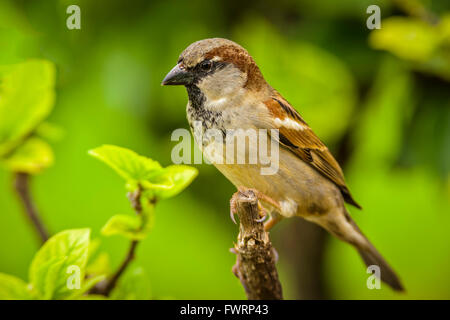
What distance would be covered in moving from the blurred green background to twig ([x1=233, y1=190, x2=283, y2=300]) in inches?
7.4

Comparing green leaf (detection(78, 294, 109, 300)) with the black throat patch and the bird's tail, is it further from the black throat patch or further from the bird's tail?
the bird's tail

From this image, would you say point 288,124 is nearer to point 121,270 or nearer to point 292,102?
point 292,102

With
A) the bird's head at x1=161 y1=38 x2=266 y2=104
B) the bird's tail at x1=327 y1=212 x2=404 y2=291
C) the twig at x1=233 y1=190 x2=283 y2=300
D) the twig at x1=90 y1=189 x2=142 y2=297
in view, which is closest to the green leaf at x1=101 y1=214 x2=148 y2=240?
the twig at x1=90 y1=189 x2=142 y2=297

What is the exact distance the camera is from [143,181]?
0.79 metres

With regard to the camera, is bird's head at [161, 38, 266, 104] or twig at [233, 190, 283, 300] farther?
bird's head at [161, 38, 266, 104]

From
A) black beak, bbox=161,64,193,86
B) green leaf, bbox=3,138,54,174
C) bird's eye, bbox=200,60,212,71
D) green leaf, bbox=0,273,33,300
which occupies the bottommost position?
green leaf, bbox=0,273,33,300

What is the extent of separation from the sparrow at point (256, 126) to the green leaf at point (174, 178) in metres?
0.18

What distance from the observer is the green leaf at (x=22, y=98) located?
0.86 meters

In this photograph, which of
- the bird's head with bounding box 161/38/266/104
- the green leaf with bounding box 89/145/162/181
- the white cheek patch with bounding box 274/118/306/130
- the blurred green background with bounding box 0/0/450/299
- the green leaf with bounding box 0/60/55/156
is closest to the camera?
the green leaf with bounding box 89/145/162/181

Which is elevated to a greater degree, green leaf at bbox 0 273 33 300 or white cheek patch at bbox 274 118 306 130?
white cheek patch at bbox 274 118 306 130

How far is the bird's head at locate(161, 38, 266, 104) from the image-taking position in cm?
96

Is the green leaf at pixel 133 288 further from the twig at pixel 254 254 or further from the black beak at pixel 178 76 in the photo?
the black beak at pixel 178 76

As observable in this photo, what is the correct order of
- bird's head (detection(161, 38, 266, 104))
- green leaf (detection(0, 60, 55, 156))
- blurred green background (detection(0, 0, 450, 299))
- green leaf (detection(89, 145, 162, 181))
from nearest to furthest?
1. green leaf (detection(89, 145, 162, 181))
2. green leaf (detection(0, 60, 55, 156))
3. bird's head (detection(161, 38, 266, 104))
4. blurred green background (detection(0, 0, 450, 299))

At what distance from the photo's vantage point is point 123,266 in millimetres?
860
